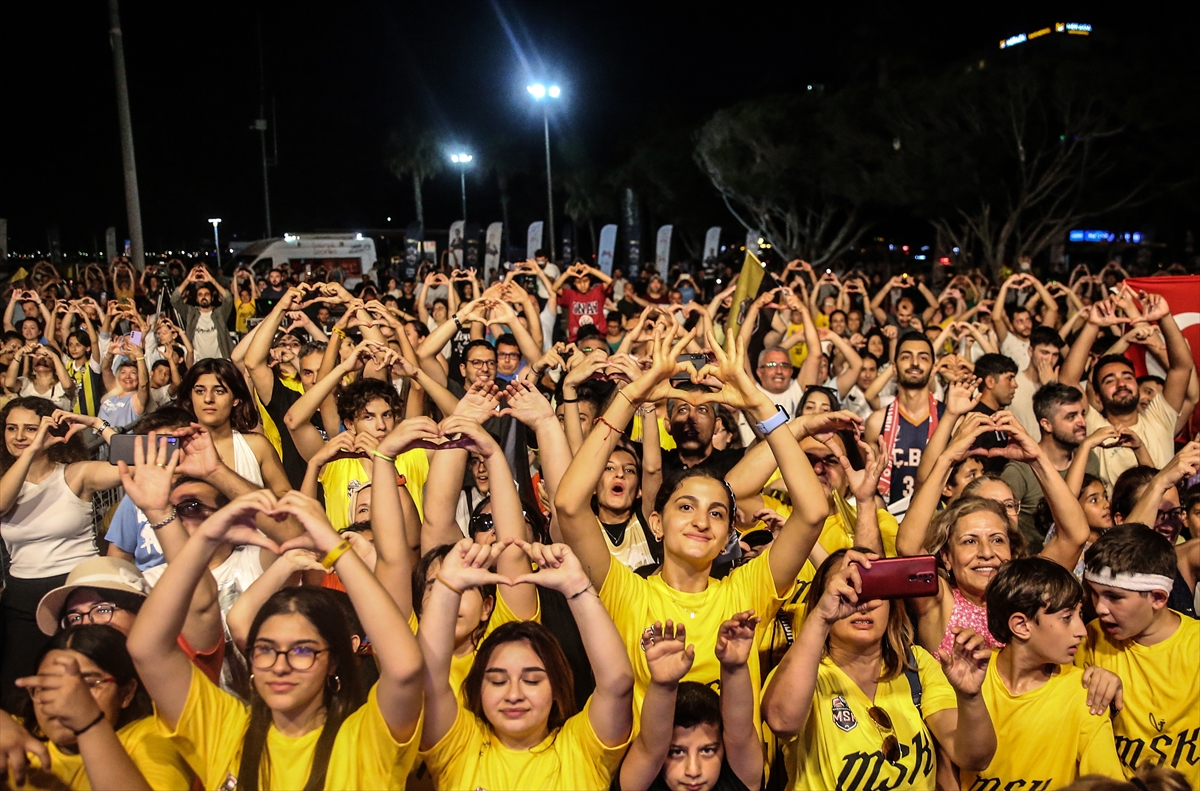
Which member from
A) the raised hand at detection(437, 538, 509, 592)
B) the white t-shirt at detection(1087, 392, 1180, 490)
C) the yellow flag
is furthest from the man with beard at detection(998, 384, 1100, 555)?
the raised hand at detection(437, 538, 509, 592)

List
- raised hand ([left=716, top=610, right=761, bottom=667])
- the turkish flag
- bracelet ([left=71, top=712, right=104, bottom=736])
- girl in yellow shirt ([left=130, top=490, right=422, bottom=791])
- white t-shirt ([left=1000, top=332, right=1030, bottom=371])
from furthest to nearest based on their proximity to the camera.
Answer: white t-shirt ([left=1000, top=332, right=1030, bottom=371])
the turkish flag
raised hand ([left=716, top=610, right=761, bottom=667])
girl in yellow shirt ([left=130, top=490, right=422, bottom=791])
bracelet ([left=71, top=712, right=104, bottom=736])

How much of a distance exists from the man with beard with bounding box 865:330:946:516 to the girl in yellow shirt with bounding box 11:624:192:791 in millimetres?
4322

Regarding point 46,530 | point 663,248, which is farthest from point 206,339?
point 663,248

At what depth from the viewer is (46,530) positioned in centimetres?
439

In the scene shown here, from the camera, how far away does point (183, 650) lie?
2783mm

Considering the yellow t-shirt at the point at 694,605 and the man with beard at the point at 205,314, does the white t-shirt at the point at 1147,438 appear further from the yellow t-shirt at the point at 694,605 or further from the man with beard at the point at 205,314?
the man with beard at the point at 205,314

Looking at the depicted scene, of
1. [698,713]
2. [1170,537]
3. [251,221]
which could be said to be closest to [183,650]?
[698,713]

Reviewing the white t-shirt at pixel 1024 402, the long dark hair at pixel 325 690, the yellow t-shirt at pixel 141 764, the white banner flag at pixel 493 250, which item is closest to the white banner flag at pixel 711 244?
the white banner flag at pixel 493 250

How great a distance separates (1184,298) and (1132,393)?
6.94 feet

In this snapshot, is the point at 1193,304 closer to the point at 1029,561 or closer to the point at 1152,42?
the point at 1029,561

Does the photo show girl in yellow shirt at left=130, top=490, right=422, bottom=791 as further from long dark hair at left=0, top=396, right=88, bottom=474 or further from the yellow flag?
the yellow flag

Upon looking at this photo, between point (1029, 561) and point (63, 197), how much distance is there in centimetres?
3930

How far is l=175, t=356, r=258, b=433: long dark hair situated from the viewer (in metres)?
4.96

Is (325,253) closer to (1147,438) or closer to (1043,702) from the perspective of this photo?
(1147,438)
